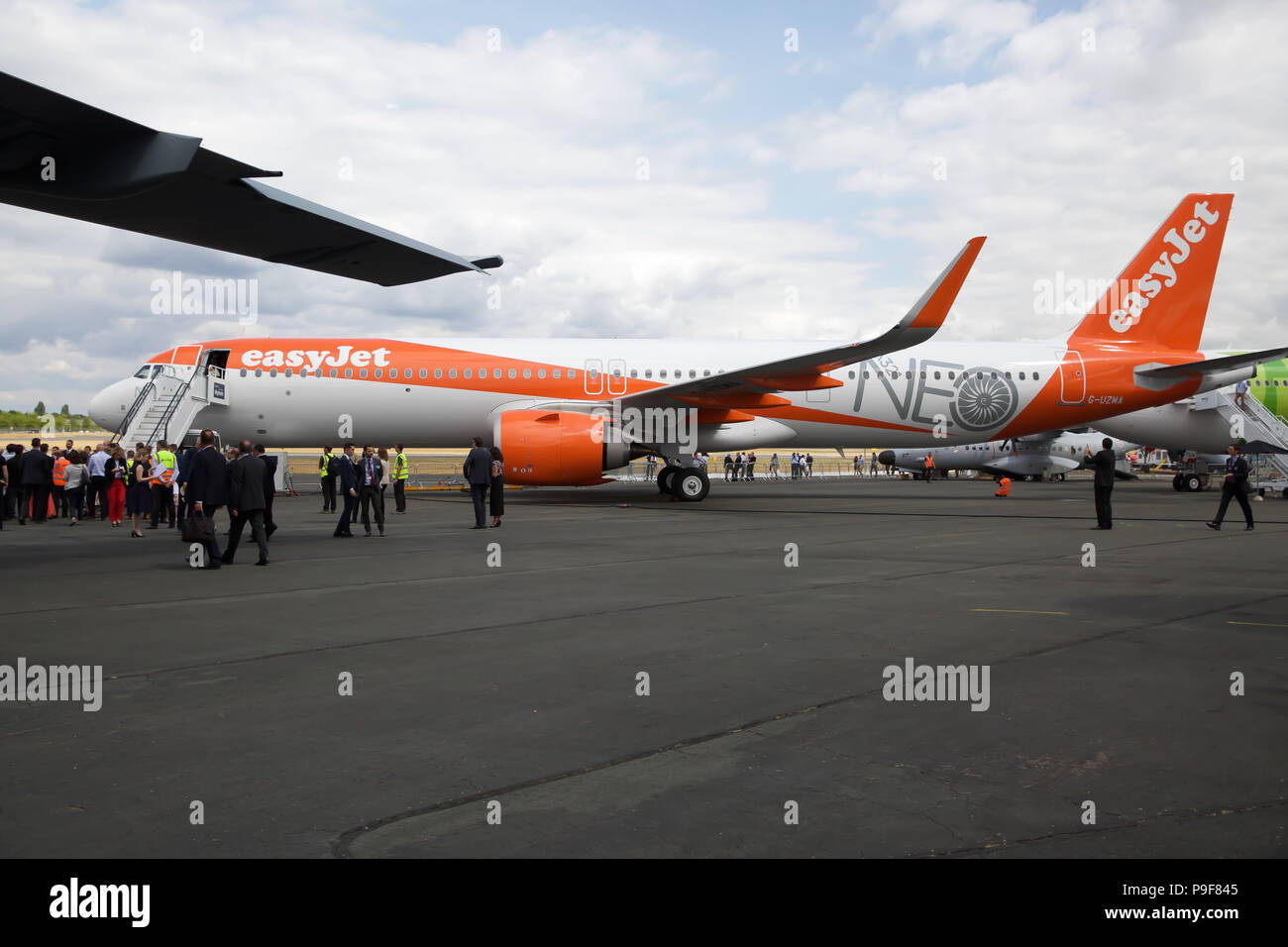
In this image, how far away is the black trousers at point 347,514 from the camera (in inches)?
565

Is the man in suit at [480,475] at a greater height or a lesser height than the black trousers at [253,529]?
greater

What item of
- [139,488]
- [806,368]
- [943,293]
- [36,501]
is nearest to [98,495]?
[36,501]

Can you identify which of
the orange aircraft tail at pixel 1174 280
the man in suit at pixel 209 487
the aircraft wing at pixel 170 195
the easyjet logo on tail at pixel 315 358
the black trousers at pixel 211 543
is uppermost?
the orange aircraft tail at pixel 1174 280

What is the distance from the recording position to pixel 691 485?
71.6 ft

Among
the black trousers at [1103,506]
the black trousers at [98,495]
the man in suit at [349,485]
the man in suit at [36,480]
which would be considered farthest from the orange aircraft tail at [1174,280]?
the man in suit at [36,480]

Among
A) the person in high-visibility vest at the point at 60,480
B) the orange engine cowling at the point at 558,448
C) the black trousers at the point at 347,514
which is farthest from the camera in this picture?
the person in high-visibility vest at the point at 60,480

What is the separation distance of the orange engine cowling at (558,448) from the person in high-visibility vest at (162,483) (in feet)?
20.8

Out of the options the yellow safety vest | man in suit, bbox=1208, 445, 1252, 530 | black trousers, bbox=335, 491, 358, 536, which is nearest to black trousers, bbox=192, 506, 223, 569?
black trousers, bbox=335, 491, 358, 536

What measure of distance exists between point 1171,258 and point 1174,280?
60 cm

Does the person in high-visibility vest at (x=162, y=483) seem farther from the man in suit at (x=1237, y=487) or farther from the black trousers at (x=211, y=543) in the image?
the man in suit at (x=1237, y=487)

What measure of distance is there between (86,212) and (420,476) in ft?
120

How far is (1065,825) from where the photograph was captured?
10.7 ft
